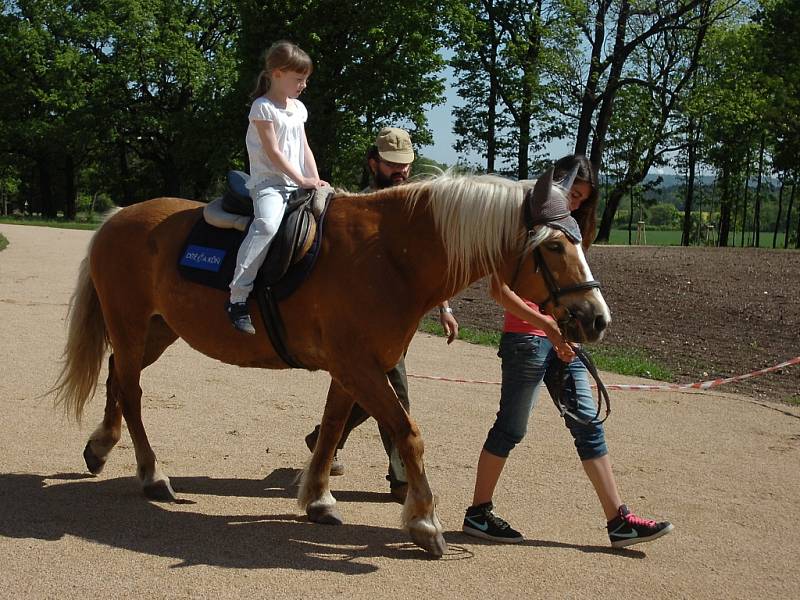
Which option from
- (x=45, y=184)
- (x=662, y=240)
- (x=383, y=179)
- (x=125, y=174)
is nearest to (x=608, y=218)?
(x=662, y=240)

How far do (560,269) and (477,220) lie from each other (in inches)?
19.1

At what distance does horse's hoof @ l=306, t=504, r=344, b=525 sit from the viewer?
476cm

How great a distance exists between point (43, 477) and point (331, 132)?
29.2 m

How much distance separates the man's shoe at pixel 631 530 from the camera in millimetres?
4340

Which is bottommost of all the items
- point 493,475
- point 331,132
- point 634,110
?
point 493,475

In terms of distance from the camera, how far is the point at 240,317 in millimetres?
4418

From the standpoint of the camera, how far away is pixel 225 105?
37.6m

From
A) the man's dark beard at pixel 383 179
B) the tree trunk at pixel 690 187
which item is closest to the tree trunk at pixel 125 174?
the tree trunk at pixel 690 187

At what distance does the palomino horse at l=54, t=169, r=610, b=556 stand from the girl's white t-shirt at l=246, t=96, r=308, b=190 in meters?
0.37

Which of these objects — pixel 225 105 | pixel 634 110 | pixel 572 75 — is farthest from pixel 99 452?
pixel 634 110

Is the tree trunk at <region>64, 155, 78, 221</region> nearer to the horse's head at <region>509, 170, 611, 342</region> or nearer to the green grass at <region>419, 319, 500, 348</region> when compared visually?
the green grass at <region>419, 319, 500, 348</region>

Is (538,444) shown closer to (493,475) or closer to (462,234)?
(493,475)

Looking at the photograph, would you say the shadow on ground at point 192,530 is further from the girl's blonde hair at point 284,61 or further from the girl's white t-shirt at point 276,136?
the girl's blonde hair at point 284,61

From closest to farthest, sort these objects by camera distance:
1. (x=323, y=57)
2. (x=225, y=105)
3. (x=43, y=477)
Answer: (x=43, y=477) → (x=323, y=57) → (x=225, y=105)
